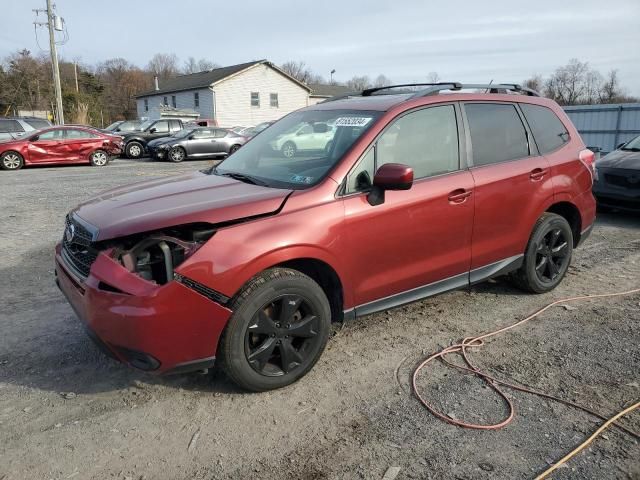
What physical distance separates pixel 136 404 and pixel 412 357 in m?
1.90

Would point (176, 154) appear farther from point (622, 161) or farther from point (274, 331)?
point (274, 331)

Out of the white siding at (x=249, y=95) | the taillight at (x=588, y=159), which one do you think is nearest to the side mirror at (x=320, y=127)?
the taillight at (x=588, y=159)

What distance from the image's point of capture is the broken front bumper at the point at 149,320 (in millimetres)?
2787

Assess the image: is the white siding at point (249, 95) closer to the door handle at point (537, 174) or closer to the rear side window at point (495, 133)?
the rear side window at point (495, 133)

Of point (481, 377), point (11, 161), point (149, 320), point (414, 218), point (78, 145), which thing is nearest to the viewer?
point (149, 320)

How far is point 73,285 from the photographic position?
3.20m

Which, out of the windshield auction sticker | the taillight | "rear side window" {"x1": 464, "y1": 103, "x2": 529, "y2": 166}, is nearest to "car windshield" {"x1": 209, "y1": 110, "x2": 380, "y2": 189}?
the windshield auction sticker

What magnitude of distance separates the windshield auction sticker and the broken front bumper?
1714 mm

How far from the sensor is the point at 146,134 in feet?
74.9

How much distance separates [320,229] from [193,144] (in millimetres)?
18488

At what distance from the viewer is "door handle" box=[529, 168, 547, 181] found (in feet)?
14.7

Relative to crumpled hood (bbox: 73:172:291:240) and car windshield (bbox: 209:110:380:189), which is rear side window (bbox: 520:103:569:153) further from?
crumpled hood (bbox: 73:172:291:240)

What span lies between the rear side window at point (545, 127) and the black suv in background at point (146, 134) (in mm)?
19800

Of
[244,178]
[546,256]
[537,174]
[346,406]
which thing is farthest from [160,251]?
[546,256]
